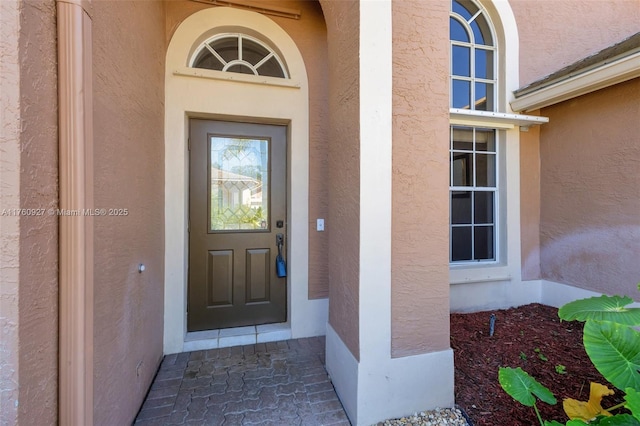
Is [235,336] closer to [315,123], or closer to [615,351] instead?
[315,123]

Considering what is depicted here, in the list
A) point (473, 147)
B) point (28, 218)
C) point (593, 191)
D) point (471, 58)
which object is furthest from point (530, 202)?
point (28, 218)

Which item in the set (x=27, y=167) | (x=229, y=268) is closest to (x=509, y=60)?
(x=229, y=268)

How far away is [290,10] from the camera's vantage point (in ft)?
10.2

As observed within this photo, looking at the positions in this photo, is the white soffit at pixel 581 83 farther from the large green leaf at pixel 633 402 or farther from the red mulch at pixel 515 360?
the large green leaf at pixel 633 402

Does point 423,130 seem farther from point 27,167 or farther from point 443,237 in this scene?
point 27,167

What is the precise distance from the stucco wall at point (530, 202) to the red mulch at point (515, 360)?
0.67 m

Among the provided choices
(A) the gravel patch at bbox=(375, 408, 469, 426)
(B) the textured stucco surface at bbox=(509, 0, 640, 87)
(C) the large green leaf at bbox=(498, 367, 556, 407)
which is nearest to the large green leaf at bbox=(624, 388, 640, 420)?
(C) the large green leaf at bbox=(498, 367, 556, 407)

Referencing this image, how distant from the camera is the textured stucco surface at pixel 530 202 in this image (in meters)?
3.98

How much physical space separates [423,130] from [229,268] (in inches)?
98.6

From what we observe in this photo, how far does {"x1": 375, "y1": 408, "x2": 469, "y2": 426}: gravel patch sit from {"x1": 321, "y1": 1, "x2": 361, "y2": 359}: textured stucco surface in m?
0.57

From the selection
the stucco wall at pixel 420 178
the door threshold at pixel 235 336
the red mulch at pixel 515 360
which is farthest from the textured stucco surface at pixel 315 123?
the red mulch at pixel 515 360

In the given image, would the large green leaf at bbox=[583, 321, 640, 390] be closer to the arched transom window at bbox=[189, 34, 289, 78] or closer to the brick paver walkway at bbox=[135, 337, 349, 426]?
the brick paver walkway at bbox=[135, 337, 349, 426]

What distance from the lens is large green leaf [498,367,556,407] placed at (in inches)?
59.9

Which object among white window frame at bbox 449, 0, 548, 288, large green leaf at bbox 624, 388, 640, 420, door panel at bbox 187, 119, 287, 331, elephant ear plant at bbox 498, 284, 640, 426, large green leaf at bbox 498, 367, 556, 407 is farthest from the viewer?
white window frame at bbox 449, 0, 548, 288
